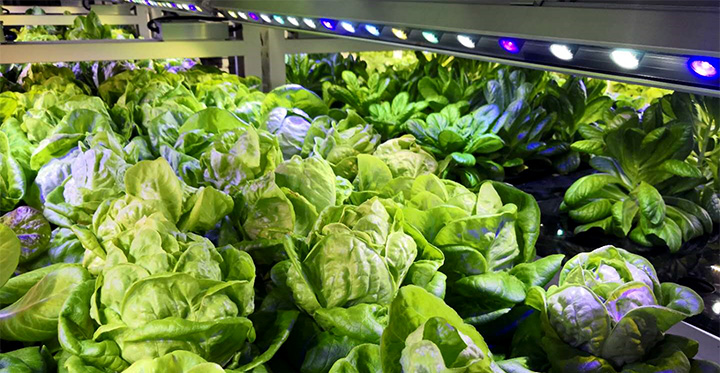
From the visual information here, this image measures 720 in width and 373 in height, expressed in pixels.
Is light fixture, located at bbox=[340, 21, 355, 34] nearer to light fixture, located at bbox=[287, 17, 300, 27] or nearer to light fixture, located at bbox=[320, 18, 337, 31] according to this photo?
light fixture, located at bbox=[320, 18, 337, 31]

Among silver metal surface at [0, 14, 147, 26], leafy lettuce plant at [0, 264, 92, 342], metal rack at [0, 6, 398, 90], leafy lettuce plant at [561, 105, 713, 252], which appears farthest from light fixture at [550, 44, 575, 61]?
silver metal surface at [0, 14, 147, 26]

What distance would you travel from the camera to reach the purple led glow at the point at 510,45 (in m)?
0.94

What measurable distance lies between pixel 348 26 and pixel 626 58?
743 mm

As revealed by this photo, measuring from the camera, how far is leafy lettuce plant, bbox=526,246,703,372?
0.79 metres

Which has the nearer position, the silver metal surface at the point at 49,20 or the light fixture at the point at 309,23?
the light fixture at the point at 309,23

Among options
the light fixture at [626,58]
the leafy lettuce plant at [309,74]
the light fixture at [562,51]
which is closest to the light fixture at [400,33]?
the light fixture at [562,51]

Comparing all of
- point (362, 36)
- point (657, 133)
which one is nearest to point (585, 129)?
point (657, 133)

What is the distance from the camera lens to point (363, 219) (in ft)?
3.15

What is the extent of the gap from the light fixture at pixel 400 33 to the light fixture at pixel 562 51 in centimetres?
38

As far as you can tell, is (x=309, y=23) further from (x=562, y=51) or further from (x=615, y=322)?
(x=615, y=322)

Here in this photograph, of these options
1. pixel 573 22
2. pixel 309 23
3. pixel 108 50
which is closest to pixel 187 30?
pixel 108 50

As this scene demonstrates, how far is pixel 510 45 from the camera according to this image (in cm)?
95

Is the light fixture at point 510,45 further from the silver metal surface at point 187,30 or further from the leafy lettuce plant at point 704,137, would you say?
the silver metal surface at point 187,30

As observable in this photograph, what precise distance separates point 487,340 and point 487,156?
117cm
